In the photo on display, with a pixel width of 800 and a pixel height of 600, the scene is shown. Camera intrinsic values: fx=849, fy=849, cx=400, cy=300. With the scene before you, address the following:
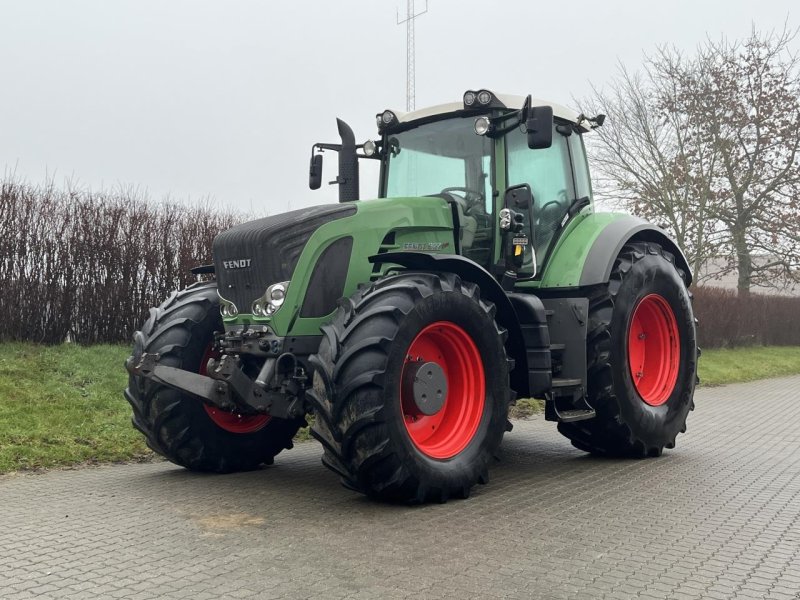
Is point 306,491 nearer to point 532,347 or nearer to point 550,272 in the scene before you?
point 532,347

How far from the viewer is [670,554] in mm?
4301

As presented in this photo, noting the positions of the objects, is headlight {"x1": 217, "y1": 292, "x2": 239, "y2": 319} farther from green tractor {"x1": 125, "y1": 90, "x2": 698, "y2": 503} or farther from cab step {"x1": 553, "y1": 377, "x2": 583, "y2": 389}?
cab step {"x1": 553, "y1": 377, "x2": 583, "y2": 389}

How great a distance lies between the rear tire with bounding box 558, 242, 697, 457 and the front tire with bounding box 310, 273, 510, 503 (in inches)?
55.6

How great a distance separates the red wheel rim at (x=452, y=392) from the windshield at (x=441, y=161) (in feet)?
4.84

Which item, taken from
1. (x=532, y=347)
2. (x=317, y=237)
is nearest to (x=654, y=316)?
(x=532, y=347)

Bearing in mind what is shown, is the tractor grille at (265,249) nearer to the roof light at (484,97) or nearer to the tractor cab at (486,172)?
the tractor cab at (486,172)

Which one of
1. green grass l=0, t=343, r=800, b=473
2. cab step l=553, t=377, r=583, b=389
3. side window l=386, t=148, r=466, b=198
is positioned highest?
side window l=386, t=148, r=466, b=198

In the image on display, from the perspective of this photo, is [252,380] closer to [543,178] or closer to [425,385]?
[425,385]

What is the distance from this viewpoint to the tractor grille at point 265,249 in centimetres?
556

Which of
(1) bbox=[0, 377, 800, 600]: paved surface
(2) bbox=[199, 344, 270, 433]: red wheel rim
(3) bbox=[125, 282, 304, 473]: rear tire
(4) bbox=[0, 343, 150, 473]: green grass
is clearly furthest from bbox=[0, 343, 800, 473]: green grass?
(2) bbox=[199, 344, 270, 433]: red wheel rim

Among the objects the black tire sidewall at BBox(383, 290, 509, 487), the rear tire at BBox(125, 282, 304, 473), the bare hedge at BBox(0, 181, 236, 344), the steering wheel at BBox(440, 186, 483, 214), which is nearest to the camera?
the black tire sidewall at BBox(383, 290, 509, 487)

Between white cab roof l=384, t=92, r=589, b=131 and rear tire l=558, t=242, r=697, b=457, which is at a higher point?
white cab roof l=384, t=92, r=589, b=131

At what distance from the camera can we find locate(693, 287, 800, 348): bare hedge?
75.0ft

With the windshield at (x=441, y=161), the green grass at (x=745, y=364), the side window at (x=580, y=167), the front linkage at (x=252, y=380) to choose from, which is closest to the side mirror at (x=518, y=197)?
the windshield at (x=441, y=161)
